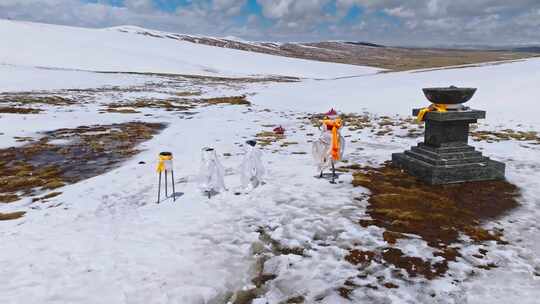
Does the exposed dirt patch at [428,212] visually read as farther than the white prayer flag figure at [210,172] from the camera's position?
No

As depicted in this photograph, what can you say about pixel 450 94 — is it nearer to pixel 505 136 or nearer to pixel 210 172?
→ pixel 210 172

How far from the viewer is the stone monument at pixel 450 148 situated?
923 centimetres

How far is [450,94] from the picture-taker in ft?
30.2

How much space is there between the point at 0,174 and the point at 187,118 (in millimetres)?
12249

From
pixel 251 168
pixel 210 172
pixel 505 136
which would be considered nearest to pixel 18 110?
pixel 210 172

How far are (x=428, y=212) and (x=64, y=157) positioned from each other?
11.9 m

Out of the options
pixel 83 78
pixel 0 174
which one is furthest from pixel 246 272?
pixel 83 78

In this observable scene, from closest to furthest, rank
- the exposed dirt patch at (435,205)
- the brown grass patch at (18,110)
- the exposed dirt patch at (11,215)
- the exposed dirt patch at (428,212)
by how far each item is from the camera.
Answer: the exposed dirt patch at (428,212) < the exposed dirt patch at (435,205) < the exposed dirt patch at (11,215) < the brown grass patch at (18,110)

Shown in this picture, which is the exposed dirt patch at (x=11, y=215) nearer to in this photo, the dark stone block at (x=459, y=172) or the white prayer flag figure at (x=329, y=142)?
the white prayer flag figure at (x=329, y=142)

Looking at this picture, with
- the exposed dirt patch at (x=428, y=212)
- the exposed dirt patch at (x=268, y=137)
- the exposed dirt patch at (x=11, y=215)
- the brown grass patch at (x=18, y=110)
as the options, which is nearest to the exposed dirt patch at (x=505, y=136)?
the exposed dirt patch at (x=428, y=212)

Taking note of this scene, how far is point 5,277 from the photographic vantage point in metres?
5.39

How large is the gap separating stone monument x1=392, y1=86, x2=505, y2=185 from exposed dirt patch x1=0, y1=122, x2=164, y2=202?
9443 millimetres

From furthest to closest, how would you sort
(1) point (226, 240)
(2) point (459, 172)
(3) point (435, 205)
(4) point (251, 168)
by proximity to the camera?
(2) point (459, 172), (4) point (251, 168), (3) point (435, 205), (1) point (226, 240)

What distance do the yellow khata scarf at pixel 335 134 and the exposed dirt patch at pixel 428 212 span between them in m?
0.96
